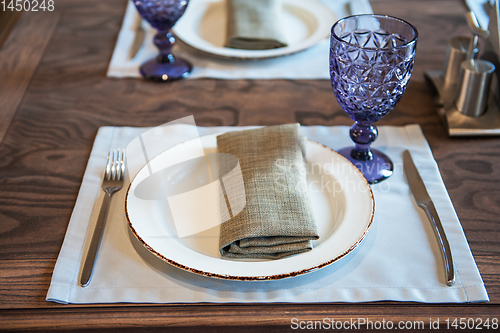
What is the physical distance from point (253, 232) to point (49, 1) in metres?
1.05

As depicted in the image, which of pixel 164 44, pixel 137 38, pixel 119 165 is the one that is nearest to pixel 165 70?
pixel 164 44

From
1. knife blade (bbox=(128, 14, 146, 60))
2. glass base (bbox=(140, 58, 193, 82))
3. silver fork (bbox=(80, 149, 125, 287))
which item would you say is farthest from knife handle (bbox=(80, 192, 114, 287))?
knife blade (bbox=(128, 14, 146, 60))

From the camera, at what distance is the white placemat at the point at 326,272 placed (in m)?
0.55

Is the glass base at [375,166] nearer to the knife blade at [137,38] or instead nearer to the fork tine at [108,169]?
the fork tine at [108,169]

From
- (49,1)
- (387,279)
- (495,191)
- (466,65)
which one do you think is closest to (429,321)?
(387,279)

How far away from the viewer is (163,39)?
998 mm

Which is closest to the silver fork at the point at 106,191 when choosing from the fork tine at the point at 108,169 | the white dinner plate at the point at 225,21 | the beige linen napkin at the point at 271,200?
the fork tine at the point at 108,169

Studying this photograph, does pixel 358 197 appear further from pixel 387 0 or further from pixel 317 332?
pixel 387 0

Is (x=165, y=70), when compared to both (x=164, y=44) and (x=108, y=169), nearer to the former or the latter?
(x=164, y=44)

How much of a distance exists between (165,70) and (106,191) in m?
0.39

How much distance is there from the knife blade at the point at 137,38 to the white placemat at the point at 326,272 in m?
0.48

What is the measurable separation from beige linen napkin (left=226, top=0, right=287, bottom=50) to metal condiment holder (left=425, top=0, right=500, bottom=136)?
354mm

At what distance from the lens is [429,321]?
53 centimetres

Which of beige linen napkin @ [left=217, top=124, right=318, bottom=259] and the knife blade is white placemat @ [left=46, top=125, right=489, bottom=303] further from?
the knife blade
